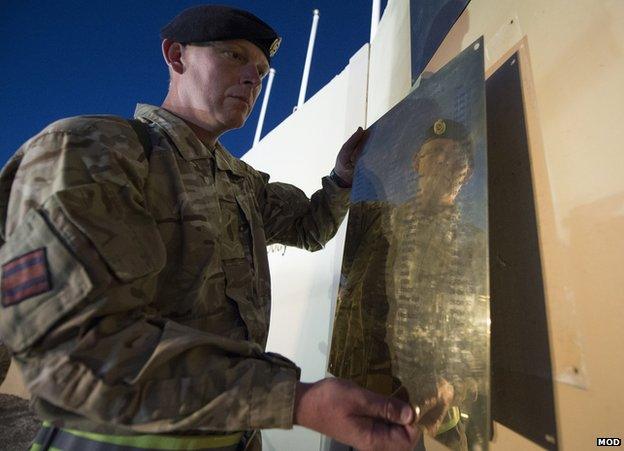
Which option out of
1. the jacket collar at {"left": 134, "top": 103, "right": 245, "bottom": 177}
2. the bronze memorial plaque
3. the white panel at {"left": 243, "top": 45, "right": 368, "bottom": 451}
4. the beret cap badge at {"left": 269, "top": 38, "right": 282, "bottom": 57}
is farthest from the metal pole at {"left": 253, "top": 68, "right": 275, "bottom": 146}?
the bronze memorial plaque

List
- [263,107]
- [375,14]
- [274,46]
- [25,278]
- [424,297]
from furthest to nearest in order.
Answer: [263,107]
[375,14]
[274,46]
[424,297]
[25,278]

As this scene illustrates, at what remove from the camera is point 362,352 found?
978 millimetres

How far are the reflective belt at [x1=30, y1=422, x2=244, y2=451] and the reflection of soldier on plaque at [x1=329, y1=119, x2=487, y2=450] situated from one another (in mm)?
455

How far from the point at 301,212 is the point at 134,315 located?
1.03 m

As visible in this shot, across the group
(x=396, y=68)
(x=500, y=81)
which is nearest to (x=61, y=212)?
(x=500, y=81)

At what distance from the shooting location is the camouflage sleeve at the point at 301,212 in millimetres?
1548

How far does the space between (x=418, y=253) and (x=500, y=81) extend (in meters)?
0.59

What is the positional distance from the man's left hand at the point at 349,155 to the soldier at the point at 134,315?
0.71m

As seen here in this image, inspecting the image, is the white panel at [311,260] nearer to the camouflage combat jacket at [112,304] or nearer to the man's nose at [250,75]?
the man's nose at [250,75]

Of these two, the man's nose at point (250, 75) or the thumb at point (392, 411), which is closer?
the thumb at point (392, 411)

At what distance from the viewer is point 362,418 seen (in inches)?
23.0

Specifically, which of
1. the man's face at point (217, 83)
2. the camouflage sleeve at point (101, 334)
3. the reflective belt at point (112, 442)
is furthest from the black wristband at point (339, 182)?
the reflective belt at point (112, 442)

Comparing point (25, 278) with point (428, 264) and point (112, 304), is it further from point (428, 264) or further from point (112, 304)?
point (428, 264)

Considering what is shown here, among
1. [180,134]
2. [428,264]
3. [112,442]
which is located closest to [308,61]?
[180,134]
